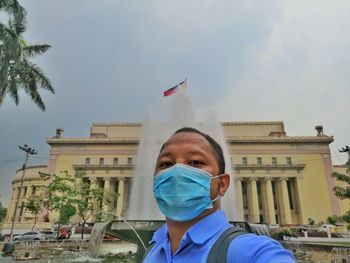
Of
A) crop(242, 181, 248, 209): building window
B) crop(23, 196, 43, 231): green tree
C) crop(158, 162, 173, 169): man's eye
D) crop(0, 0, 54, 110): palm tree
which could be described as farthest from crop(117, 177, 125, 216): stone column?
crop(158, 162, 173, 169): man's eye

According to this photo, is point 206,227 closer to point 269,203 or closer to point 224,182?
point 224,182

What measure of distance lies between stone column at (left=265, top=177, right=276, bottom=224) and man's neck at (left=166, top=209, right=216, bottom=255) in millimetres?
64789

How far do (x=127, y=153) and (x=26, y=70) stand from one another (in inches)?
1874

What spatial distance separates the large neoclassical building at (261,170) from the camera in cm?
6222

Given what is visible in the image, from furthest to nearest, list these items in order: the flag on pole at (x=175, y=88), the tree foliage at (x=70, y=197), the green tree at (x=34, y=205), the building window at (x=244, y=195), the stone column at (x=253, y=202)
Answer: the building window at (x=244, y=195) < the stone column at (x=253, y=202) < the green tree at (x=34, y=205) < the tree foliage at (x=70, y=197) < the flag on pole at (x=175, y=88)

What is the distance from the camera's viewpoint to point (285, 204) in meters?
61.1

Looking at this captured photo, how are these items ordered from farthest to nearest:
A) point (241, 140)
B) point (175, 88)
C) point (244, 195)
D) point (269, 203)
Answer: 1. point (244, 195)
2. point (241, 140)
3. point (269, 203)
4. point (175, 88)

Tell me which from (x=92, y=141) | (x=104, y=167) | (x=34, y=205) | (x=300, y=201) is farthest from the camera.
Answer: (x=92, y=141)

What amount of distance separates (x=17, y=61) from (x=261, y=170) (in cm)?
5586

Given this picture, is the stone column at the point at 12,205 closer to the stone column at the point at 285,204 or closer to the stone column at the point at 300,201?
the stone column at the point at 285,204

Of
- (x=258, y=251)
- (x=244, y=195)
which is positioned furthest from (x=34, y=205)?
(x=244, y=195)

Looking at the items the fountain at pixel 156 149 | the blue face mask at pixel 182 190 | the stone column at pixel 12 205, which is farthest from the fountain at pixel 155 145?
the stone column at pixel 12 205

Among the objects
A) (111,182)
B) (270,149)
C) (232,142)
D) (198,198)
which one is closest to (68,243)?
(198,198)

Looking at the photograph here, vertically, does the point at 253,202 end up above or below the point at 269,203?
above
